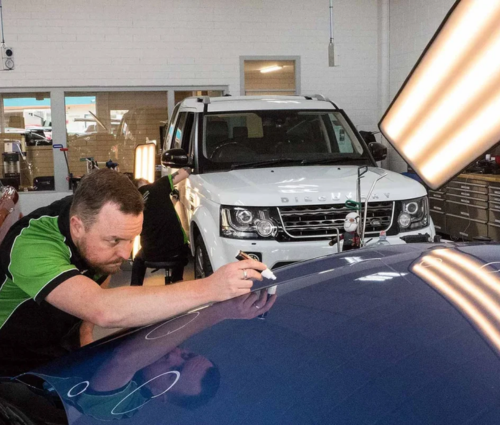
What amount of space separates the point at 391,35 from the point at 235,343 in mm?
12048

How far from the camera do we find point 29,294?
2064 millimetres

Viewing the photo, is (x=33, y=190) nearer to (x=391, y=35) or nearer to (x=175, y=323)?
(x=391, y=35)

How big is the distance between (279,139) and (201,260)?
140 centimetres

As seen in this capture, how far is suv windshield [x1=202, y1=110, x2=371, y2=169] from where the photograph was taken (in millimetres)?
5791

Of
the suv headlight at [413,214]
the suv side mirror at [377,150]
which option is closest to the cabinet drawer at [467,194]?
the suv side mirror at [377,150]

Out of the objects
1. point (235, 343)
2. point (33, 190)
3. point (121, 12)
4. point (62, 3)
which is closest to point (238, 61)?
point (121, 12)

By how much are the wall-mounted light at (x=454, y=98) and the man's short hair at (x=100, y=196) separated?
1.01 metres

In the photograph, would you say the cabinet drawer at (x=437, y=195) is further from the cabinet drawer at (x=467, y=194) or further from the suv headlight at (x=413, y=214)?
the suv headlight at (x=413, y=214)

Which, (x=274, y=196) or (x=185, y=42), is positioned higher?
(x=185, y=42)

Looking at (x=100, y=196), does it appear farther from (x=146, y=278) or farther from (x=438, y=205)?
(x=438, y=205)

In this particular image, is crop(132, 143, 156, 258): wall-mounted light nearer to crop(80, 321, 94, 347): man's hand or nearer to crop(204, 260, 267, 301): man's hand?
crop(80, 321, 94, 347): man's hand

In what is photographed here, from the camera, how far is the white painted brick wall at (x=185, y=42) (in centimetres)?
1184

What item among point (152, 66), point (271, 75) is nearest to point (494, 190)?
point (271, 75)

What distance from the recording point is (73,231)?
2.21 m
